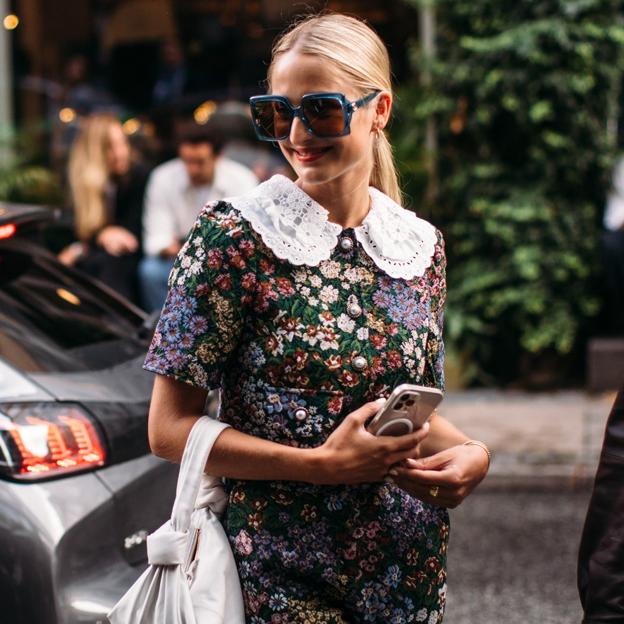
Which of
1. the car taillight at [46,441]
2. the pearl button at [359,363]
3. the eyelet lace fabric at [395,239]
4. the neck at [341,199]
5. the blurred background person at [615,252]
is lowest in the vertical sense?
the blurred background person at [615,252]

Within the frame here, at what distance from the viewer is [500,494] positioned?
668 cm

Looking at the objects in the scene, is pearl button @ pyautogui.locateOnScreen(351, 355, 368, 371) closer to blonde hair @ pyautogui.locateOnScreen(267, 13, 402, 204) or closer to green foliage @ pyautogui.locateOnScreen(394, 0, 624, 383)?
blonde hair @ pyautogui.locateOnScreen(267, 13, 402, 204)

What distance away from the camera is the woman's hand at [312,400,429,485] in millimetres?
2094

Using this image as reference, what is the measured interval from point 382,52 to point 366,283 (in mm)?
483

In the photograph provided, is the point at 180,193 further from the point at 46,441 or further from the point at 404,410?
the point at 404,410

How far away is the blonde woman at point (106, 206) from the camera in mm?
8148

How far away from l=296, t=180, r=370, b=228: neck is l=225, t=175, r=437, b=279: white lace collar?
18mm

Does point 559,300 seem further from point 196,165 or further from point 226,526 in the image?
point 226,526

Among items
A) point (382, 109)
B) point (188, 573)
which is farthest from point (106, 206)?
point (188, 573)

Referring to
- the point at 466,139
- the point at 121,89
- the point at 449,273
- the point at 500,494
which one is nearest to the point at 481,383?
the point at 449,273

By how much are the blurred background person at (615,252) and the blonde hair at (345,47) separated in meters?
6.45

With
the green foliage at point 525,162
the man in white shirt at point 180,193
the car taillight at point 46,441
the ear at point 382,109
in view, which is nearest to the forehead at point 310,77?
the ear at point 382,109

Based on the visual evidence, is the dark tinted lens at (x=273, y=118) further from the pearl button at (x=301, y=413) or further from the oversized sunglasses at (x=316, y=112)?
the pearl button at (x=301, y=413)

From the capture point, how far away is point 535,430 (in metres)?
7.64
